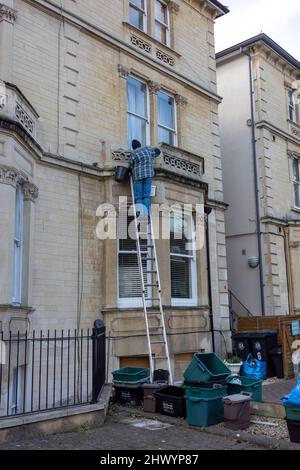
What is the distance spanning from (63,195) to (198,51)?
756cm

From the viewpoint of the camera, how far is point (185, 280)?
12930 mm

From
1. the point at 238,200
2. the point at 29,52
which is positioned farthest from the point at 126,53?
the point at 238,200

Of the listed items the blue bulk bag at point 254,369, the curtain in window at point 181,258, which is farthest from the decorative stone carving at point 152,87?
the blue bulk bag at point 254,369

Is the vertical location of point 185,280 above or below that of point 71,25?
below

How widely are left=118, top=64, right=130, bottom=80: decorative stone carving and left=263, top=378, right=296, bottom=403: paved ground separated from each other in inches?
332

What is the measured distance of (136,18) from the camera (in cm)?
1388

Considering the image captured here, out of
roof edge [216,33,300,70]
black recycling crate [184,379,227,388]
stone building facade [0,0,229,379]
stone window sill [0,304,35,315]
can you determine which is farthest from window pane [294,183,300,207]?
stone window sill [0,304,35,315]

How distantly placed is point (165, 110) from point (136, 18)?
264 cm

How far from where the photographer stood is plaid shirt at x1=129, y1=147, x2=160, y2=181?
36.8 feet

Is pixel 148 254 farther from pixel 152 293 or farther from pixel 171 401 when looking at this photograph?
pixel 171 401

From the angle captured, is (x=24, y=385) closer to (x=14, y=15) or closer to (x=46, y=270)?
(x=46, y=270)

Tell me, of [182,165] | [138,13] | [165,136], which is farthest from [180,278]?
[138,13]

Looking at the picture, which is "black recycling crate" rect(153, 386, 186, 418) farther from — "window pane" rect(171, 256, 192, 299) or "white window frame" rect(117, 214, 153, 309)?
"window pane" rect(171, 256, 192, 299)
